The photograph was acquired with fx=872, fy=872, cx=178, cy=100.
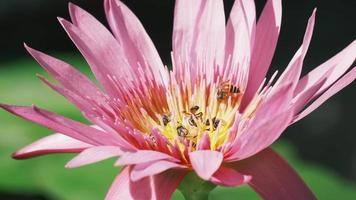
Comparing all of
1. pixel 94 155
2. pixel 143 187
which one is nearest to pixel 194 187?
pixel 143 187

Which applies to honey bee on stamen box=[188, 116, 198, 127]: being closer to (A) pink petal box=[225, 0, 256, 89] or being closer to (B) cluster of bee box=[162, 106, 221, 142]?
(B) cluster of bee box=[162, 106, 221, 142]

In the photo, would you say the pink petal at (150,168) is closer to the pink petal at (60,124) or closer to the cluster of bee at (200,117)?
the pink petal at (60,124)

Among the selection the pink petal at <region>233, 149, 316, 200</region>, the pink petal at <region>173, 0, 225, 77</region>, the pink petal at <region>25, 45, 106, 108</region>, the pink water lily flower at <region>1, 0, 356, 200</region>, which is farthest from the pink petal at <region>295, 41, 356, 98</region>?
the pink petal at <region>25, 45, 106, 108</region>

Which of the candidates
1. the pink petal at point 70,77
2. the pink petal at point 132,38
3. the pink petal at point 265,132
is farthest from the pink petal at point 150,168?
the pink petal at point 132,38

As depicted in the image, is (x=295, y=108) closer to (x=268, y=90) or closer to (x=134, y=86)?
(x=268, y=90)

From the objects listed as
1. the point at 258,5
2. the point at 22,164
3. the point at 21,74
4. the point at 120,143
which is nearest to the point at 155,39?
the point at 258,5
